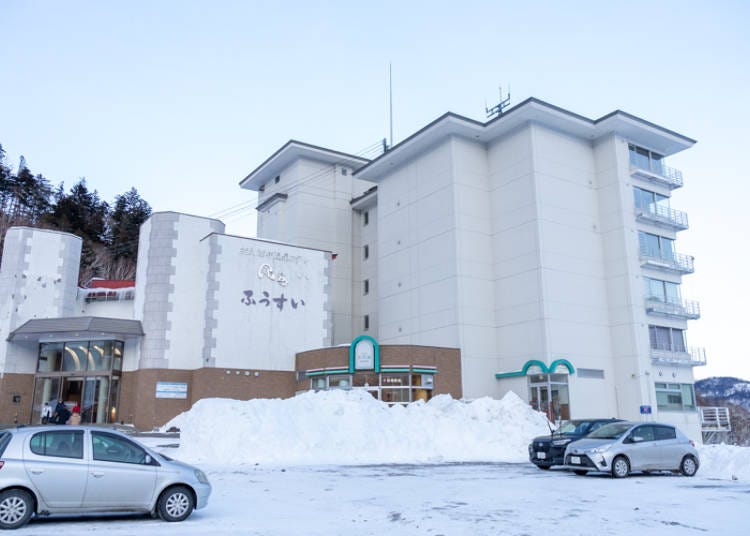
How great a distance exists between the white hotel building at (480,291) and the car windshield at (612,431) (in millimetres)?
16917

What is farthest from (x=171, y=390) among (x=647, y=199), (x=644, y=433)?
(x=647, y=199)

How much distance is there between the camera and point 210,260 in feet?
119

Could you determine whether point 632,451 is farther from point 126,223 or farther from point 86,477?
point 126,223

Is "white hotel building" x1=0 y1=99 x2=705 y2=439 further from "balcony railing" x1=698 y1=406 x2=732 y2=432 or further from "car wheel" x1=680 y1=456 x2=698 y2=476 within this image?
"car wheel" x1=680 y1=456 x2=698 y2=476

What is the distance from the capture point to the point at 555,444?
19.2 m

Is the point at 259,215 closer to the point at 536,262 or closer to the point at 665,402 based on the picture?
the point at 536,262

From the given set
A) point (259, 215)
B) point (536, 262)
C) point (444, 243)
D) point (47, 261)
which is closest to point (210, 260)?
point (47, 261)

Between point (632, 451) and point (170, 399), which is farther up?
point (170, 399)

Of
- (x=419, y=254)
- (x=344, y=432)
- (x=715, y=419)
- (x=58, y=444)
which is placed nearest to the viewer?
(x=58, y=444)

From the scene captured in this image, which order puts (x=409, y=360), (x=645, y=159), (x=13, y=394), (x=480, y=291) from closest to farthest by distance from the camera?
(x=409, y=360), (x=13, y=394), (x=480, y=291), (x=645, y=159)

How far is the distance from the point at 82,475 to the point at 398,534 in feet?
15.6

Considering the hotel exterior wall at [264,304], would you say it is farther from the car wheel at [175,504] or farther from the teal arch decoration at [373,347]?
the car wheel at [175,504]

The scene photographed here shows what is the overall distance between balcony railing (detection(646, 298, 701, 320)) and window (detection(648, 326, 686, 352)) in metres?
0.98

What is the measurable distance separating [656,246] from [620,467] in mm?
27908
